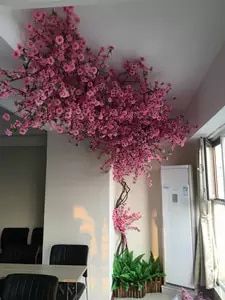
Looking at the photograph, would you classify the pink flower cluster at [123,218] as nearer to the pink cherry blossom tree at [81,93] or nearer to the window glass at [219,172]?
the pink cherry blossom tree at [81,93]

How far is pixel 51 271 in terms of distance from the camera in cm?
291

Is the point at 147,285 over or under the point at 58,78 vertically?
under

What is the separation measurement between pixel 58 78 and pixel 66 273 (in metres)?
1.91

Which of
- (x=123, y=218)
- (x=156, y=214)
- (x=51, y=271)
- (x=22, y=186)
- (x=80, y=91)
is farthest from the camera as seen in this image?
(x=22, y=186)

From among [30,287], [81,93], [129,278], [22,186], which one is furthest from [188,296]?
[22,186]

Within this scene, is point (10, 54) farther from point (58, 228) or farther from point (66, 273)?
point (58, 228)

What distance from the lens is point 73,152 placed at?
13.6 ft

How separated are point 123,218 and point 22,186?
2.21 metres

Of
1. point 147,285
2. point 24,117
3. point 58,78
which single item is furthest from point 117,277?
point 58,78

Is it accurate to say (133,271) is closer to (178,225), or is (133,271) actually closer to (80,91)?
(178,225)

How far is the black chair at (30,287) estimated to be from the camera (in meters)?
2.36

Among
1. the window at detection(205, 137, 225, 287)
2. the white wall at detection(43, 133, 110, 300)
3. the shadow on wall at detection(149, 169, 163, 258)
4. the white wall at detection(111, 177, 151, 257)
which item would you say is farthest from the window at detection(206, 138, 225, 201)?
the white wall at detection(43, 133, 110, 300)

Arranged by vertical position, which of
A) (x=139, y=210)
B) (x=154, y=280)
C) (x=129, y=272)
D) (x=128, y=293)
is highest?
(x=139, y=210)

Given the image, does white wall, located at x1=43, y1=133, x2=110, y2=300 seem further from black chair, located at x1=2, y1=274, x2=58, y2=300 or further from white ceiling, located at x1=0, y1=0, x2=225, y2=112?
white ceiling, located at x1=0, y1=0, x2=225, y2=112
